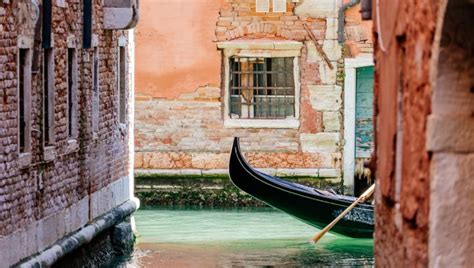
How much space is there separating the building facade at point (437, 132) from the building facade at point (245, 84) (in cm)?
1251

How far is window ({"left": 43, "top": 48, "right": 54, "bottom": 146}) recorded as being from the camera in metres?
10.0

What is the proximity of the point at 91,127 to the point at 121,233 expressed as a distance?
1335 mm

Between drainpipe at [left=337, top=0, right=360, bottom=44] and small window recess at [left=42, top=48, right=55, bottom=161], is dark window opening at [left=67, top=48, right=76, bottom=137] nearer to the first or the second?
small window recess at [left=42, top=48, right=55, bottom=161]

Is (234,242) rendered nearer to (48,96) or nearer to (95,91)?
(95,91)

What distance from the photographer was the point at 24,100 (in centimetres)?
919

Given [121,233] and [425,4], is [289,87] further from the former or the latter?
[425,4]

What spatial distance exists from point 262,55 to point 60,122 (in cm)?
729

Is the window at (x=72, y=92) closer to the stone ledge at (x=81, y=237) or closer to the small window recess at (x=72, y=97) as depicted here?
the small window recess at (x=72, y=97)

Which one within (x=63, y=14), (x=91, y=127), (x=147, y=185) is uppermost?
(x=63, y=14)

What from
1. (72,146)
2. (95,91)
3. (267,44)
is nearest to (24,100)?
(72,146)

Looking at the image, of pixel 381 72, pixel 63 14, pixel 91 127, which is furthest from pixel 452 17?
pixel 91 127

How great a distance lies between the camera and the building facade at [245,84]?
17.6 meters

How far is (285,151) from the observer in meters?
17.7

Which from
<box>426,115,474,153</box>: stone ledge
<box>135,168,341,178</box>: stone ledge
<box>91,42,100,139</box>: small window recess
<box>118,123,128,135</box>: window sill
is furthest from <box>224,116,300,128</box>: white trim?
<box>426,115,474,153</box>: stone ledge
